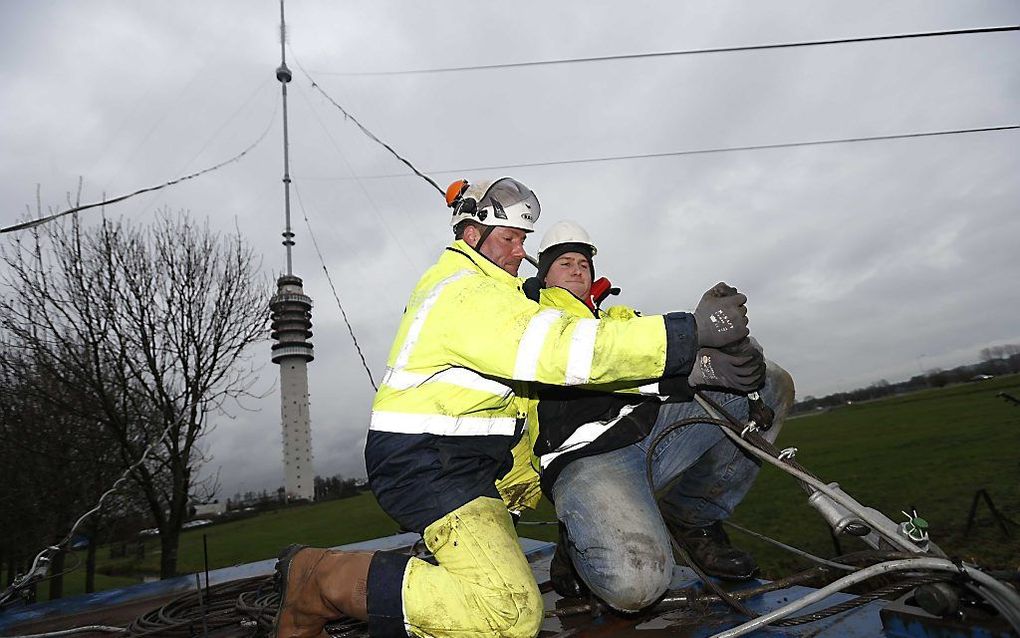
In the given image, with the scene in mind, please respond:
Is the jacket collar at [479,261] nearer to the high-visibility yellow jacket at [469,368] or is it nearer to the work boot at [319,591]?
the high-visibility yellow jacket at [469,368]

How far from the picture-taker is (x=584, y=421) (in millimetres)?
2871

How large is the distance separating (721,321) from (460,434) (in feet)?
3.70

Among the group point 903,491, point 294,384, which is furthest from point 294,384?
point 903,491

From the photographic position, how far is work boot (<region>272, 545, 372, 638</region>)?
2.20 m

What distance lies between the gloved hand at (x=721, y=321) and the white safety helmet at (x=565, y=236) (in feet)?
4.14

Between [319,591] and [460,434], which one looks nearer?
[319,591]

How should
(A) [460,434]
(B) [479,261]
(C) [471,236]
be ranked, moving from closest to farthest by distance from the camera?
(A) [460,434] → (B) [479,261] → (C) [471,236]

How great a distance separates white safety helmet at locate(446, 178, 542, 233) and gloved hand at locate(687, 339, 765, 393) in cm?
109

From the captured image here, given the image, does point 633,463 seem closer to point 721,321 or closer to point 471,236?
point 721,321

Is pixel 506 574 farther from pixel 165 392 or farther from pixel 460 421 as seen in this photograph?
pixel 165 392

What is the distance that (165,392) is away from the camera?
34.2ft

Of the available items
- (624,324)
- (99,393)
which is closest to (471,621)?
(624,324)

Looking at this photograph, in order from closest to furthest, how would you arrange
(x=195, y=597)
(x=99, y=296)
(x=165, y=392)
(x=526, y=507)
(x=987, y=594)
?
(x=987, y=594) → (x=526, y=507) → (x=195, y=597) → (x=99, y=296) → (x=165, y=392)

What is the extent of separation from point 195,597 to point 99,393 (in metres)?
7.46
